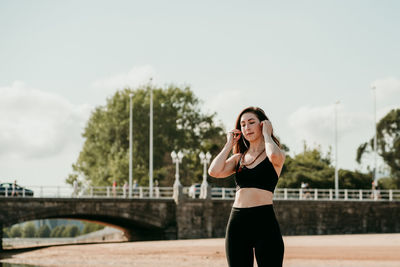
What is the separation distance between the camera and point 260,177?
14.1 feet

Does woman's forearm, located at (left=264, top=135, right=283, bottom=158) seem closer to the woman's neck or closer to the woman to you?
the woman

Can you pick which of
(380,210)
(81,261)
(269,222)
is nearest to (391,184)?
(380,210)

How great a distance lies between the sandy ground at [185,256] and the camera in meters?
21.8

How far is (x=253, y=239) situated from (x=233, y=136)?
2.44 feet

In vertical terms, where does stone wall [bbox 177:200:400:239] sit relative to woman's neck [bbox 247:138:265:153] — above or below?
below

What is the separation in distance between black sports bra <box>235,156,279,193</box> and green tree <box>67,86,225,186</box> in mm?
50193

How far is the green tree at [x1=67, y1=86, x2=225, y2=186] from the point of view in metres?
56.5

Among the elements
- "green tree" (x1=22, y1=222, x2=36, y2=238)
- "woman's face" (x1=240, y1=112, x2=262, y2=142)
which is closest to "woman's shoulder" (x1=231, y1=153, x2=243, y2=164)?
"woman's face" (x1=240, y1=112, x2=262, y2=142)

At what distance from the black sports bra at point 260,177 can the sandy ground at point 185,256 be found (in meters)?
16.6

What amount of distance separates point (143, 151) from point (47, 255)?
27702mm

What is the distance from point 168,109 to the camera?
60.2 metres

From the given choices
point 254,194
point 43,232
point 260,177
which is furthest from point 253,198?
point 43,232

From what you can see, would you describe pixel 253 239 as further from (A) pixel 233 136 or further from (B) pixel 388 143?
(B) pixel 388 143

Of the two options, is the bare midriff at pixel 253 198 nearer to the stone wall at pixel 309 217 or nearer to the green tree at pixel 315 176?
the stone wall at pixel 309 217
